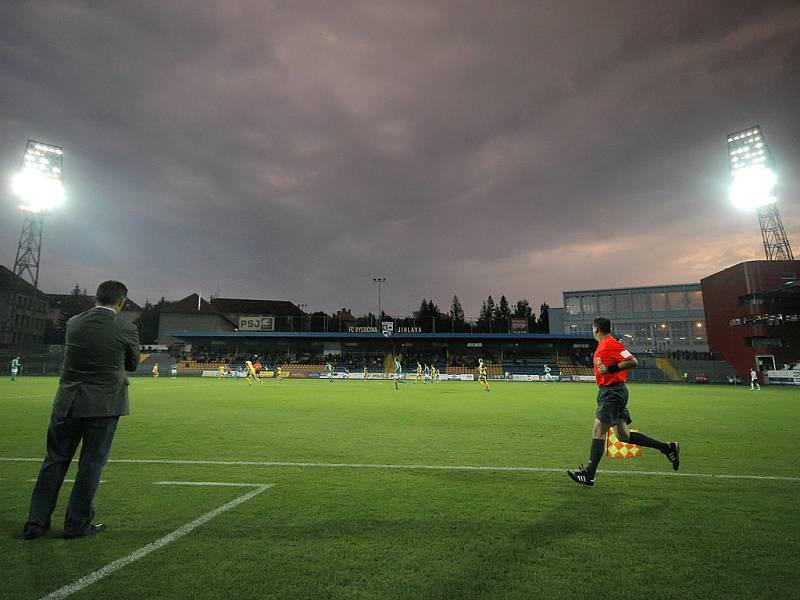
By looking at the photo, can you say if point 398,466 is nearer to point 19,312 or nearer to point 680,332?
point 680,332

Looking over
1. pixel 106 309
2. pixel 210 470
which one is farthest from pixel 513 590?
pixel 210 470

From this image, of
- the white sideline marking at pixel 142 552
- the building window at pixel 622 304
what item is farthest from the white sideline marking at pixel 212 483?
the building window at pixel 622 304

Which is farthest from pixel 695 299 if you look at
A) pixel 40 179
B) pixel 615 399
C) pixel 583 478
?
pixel 40 179

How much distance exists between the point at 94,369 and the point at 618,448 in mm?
7065

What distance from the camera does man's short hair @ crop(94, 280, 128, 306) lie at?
4441mm

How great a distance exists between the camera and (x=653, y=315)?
235ft

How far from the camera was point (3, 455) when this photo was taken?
7.23 metres

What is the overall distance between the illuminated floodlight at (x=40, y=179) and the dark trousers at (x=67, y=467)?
195ft

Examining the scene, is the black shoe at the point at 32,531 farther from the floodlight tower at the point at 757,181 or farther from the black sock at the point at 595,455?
the floodlight tower at the point at 757,181

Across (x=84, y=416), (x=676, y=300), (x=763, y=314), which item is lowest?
(x=84, y=416)

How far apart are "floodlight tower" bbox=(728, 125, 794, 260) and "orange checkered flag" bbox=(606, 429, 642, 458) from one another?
58504 millimetres

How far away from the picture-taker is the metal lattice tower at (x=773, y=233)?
51.6 meters

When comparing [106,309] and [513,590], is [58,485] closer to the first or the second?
[106,309]

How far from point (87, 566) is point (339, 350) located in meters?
62.5
